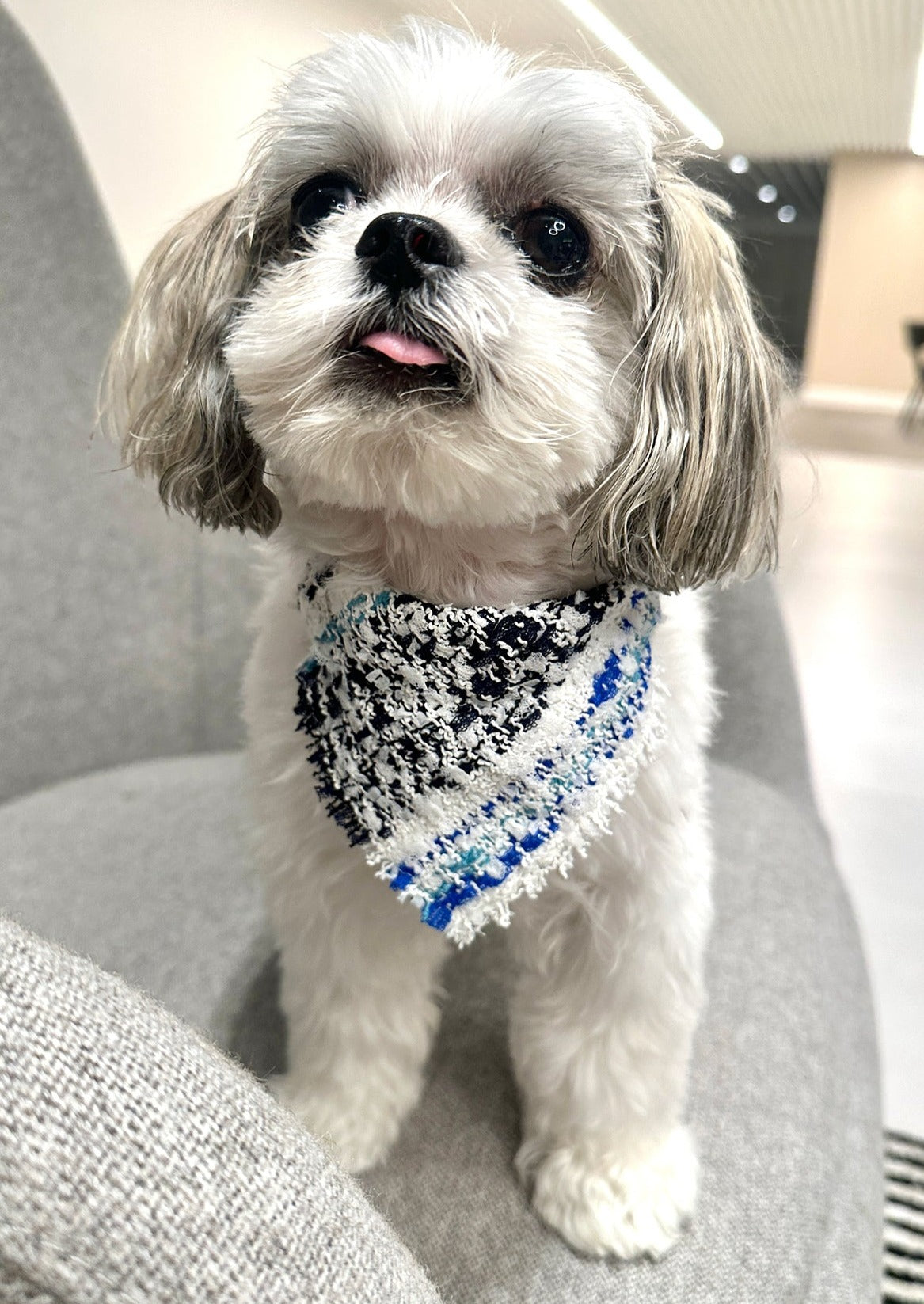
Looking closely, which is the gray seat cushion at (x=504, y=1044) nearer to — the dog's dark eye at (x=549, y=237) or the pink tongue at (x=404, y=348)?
the pink tongue at (x=404, y=348)

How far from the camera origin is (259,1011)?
0.88m

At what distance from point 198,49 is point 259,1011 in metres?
0.77

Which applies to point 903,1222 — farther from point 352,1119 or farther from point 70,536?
point 70,536

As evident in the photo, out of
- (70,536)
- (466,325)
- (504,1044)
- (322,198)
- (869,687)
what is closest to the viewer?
(466,325)

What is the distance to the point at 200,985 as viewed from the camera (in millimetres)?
847

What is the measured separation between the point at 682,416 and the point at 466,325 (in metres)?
0.20

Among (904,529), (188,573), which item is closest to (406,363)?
(188,573)

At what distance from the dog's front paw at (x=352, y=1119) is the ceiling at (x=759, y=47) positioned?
31.1 inches

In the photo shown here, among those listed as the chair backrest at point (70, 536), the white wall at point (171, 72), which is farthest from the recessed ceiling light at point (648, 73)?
the chair backrest at point (70, 536)

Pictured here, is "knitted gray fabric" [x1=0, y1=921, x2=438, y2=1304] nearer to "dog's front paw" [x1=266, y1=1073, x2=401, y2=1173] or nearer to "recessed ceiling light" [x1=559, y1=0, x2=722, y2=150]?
"dog's front paw" [x1=266, y1=1073, x2=401, y2=1173]

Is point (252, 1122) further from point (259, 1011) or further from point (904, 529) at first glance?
point (904, 529)

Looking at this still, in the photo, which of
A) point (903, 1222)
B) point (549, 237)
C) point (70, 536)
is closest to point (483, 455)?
point (549, 237)

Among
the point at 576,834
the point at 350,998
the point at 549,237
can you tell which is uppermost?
the point at 549,237

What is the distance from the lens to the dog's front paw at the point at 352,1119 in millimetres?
786
